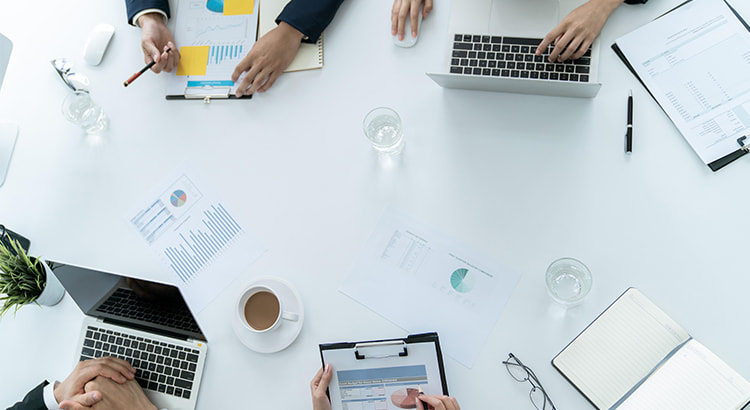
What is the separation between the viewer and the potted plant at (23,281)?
1258 millimetres

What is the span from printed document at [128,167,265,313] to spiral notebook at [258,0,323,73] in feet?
1.34

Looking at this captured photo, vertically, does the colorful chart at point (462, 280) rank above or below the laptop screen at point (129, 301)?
above

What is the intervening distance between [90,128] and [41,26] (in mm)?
427

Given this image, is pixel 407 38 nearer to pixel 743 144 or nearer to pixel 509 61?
pixel 509 61

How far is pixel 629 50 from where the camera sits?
3.91ft

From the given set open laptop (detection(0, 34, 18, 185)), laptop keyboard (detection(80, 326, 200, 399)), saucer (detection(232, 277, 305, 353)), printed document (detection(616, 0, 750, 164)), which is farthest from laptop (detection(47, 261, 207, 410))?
printed document (detection(616, 0, 750, 164))

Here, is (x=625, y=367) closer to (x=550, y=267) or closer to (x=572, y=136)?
(x=550, y=267)

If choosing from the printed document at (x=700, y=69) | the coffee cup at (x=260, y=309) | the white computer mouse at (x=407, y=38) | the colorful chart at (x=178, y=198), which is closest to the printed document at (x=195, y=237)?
the colorful chart at (x=178, y=198)

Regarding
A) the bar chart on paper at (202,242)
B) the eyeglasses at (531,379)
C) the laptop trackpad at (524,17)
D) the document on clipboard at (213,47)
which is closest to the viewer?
the eyeglasses at (531,379)

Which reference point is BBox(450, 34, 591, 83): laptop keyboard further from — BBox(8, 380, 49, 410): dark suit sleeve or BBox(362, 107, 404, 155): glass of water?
BBox(8, 380, 49, 410): dark suit sleeve

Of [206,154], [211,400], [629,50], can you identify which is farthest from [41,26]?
[629,50]

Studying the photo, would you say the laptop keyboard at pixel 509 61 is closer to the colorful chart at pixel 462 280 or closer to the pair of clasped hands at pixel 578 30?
the pair of clasped hands at pixel 578 30

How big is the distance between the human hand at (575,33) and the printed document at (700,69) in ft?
0.34

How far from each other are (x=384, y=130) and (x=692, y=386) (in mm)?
845
